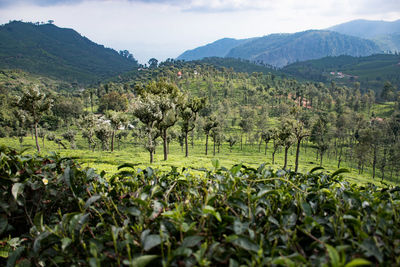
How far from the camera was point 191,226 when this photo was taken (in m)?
1.63

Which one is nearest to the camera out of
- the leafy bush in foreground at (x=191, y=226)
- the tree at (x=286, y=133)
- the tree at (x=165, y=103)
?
the leafy bush in foreground at (x=191, y=226)

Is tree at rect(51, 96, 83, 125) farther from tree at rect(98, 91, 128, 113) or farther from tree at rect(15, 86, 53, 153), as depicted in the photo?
tree at rect(15, 86, 53, 153)

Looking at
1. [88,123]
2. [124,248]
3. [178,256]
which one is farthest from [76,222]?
[88,123]

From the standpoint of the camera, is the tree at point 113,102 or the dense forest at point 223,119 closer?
the dense forest at point 223,119

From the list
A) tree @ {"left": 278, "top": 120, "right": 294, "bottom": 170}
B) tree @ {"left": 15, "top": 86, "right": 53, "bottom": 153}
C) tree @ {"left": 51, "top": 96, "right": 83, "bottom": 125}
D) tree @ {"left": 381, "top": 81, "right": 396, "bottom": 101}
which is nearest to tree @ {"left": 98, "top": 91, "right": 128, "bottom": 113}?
tree @ {"left": 51, "top": 96, "right": 83, "bottom": 125}

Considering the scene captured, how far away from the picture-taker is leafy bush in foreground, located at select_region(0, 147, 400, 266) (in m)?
1.53

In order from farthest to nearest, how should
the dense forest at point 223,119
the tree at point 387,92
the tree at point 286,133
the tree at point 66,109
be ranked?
the tree at point 387,92 → the tree at point 66,109 → the tree at point 286,133 → the dense forest at point 223,119

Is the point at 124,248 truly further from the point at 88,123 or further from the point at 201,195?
the point at 88,123

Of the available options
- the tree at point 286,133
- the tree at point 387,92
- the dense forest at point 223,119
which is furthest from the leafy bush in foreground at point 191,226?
the tree at point 387,92

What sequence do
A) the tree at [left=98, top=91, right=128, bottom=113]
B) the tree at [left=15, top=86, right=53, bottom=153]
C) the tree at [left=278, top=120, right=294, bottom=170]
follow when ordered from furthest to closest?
1. the tree at [left=98, top=91, right=128, bottom=113]
2. the tree at [left=278, top=120, right=294, bottom=170]
3. the tree at [left=15, top=86, right=53, bottom=153]

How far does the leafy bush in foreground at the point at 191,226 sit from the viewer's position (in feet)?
5.03

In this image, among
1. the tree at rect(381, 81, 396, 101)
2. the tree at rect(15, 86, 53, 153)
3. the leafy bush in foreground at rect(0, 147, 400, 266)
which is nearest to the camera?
the leafy bush in foreground at rect(0, 147, 400, 266)

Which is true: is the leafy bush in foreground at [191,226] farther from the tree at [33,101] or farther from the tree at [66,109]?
the tree at [66,109]

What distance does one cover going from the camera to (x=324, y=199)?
91.4 inches
